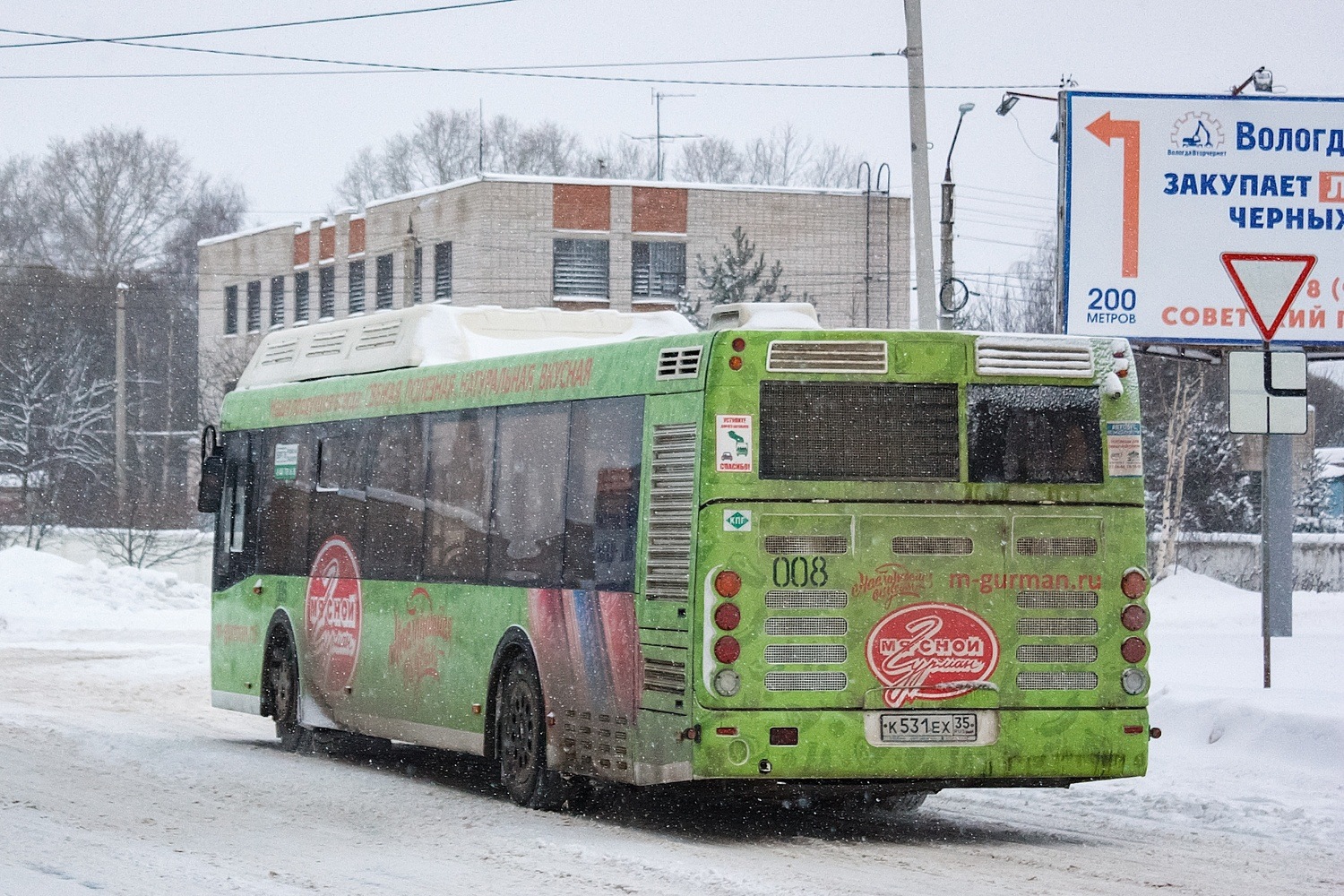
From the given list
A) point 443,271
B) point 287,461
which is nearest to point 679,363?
point 287,461

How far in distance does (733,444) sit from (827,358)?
66cm

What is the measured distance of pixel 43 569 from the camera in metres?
38.5

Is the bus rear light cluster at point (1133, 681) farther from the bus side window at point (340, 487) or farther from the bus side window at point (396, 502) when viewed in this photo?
the bus side window at point (340, 487)

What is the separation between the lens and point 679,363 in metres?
11.0

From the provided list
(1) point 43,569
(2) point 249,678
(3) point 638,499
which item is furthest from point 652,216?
(3) point 638,499

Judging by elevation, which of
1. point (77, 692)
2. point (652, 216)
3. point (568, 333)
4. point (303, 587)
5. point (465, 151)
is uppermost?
point (465, 151)

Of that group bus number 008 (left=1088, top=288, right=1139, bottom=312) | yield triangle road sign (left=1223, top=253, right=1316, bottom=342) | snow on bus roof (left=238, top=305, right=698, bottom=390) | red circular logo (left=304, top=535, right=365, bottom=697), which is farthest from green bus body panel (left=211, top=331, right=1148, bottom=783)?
bus number 008 (left=1088, top=288, right=1139, bottom=312)

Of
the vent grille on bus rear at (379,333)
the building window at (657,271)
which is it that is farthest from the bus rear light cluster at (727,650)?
the building window at (657,271)

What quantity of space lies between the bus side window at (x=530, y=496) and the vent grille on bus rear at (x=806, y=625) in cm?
200

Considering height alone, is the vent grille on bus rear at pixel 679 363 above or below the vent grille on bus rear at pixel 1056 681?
above

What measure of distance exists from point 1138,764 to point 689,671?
239 cm

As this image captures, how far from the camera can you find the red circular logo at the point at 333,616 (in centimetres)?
1551

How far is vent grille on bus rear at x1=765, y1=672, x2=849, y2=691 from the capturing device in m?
10.5

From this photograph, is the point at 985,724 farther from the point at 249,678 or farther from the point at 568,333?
the point at 249,678
